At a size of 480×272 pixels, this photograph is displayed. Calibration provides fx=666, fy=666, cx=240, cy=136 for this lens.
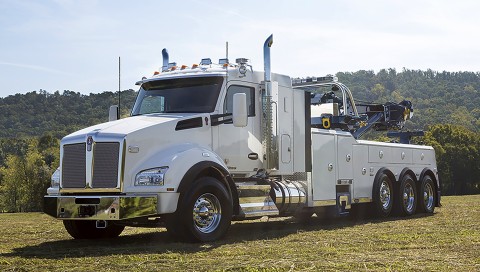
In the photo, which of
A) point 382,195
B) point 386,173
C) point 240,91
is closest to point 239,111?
point 240,91

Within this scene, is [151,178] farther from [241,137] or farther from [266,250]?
[241,137]

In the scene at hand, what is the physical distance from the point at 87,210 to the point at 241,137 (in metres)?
3.20

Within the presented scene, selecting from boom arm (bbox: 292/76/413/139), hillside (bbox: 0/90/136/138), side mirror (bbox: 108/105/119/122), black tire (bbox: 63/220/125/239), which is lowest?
black tire (bbox: 63/220/125/239)

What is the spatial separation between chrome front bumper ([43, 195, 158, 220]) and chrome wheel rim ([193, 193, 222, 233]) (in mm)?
871

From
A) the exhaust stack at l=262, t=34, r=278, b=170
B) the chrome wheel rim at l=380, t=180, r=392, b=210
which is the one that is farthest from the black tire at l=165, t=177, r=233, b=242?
the chrome wheel rim at l=380, t=180, r=392, b=210

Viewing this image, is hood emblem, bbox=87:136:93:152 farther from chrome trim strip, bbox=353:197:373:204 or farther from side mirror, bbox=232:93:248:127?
chrome trim strip, bbox=353:197:373:204

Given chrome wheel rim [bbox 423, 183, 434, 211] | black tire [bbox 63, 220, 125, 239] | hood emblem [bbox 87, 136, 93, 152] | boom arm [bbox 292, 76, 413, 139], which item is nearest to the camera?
hood emblem [bbox 87, 136, 93, 152]

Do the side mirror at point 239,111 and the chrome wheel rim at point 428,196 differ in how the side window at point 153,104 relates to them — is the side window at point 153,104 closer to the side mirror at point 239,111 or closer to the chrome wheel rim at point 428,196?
the side mirror at point 239,111

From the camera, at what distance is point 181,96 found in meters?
11.7

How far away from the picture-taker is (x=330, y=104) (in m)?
16.0

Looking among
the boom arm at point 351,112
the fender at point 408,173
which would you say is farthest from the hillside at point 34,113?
the fender at point 408,173

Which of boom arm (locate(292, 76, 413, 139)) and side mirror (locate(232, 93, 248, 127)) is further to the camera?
boom arm (locate(292, 76, 413, 139))

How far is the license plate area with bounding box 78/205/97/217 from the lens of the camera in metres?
9.77

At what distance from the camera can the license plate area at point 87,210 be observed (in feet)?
32.1
